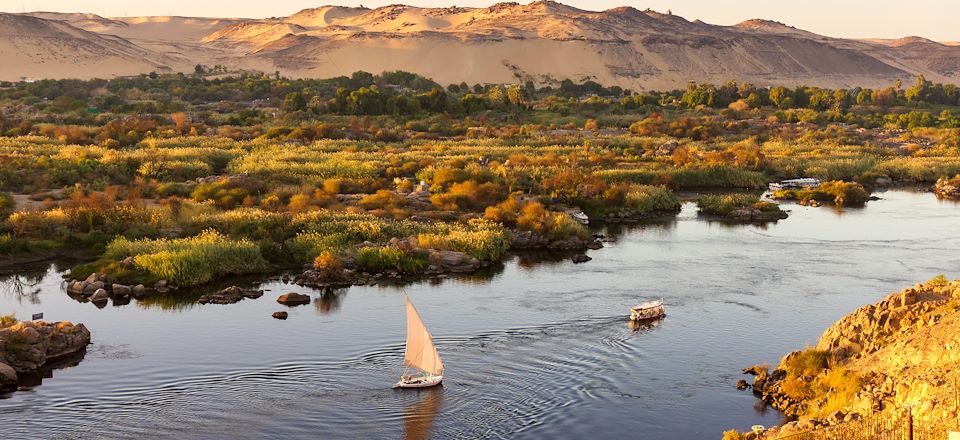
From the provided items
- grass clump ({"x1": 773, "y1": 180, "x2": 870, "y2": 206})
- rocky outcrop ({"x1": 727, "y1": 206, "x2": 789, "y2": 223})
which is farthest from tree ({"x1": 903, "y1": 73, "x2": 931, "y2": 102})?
rocky outcrop ({"x1": 727, "y1": 206, "x2": 789, "y2": 223})

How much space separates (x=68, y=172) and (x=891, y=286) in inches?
1651

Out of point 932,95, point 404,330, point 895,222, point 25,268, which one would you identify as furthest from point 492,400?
point 932,95

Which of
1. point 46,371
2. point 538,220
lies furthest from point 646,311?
point 46,371

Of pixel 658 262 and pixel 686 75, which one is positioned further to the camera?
pixel 686 75

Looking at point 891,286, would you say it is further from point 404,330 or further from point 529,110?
point 529,110

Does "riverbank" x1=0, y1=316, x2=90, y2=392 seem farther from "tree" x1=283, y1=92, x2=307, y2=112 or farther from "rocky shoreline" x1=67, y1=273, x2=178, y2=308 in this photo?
"tree" x1=283, y1=92, x2=307, y2=112

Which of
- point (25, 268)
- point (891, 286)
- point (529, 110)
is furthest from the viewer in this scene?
point (529, 110)

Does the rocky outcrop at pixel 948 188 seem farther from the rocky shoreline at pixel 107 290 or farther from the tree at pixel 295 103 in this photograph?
the tree at pixel 295 103

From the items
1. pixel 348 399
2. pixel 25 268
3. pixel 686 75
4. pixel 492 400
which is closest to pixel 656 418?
pixel 492 400

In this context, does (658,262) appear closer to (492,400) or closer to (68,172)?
(492,400)

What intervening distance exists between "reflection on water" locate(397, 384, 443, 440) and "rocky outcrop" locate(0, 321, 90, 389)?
390 inches

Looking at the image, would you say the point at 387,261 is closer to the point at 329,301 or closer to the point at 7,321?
the point at 329,301

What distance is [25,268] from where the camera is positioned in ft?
134

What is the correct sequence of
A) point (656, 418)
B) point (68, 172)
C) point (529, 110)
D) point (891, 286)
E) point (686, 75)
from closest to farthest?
point (656, 418) → point (891, 286) → point (68, 172) → point (529, 110) → point (686, 75)
